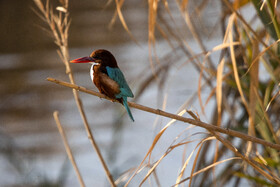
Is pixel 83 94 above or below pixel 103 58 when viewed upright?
below

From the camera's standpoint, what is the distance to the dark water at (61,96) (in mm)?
3311

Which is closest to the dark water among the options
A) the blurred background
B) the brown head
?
the blurred background

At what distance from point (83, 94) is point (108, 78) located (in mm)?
2820

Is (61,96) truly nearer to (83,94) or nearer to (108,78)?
(83,94)

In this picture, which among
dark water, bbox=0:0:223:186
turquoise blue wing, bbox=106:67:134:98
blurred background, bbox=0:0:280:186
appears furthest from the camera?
dark water, bbox=0:0:223:186

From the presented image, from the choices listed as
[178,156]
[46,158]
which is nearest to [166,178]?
[178,156]

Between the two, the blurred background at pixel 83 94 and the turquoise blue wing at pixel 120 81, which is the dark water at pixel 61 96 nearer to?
the blurred background at pixel 83 94

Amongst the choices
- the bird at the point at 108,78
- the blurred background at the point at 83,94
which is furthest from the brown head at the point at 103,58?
the blurred background at the point at 83,94

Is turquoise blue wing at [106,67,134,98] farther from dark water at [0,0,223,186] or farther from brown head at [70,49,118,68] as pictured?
dark water at [0,0,223,186]

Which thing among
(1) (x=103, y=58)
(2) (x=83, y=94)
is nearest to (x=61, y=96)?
(2) (x=83, y=94)

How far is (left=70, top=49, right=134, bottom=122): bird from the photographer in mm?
1387

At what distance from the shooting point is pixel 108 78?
4.61 feet

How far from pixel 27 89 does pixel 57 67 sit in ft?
1.13

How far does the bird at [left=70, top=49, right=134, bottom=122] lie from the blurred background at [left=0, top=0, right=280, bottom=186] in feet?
3.56
